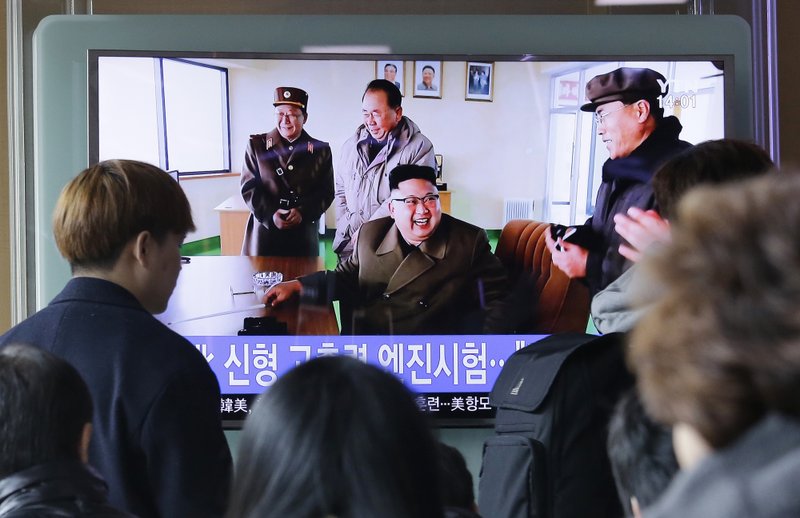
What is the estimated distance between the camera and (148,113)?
3551mm

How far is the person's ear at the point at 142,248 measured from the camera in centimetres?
201

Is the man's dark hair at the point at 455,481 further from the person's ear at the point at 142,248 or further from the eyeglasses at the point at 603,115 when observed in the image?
the eyeglasses at the point at 603,115

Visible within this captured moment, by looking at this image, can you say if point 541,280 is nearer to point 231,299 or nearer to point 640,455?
point 231,299

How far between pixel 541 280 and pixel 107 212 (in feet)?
6.39

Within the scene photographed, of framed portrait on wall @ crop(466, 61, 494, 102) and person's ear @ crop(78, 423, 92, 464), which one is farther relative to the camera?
framed portrait on wall @ crop(466, 61, 494, 102)

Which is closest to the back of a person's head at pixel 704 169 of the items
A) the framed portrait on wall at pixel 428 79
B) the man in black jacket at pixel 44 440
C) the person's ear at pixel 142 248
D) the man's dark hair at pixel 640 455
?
the man's dark hair at pixel 640 455

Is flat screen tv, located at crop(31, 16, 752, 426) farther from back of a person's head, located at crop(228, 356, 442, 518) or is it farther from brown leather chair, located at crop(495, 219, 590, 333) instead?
back of a person's head, located at crop(228, 356, 442, 518)

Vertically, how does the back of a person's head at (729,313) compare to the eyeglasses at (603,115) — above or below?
below

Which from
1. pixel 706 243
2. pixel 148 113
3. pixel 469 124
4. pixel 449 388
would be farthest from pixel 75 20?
pixel 706 243

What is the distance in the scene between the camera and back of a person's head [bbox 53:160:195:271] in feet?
6.51

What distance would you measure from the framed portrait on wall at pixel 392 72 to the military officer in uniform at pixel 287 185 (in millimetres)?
280

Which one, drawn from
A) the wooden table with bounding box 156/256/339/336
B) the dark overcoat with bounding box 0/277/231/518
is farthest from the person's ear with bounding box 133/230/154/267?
the wooden table with bounding box 156/256/339/336

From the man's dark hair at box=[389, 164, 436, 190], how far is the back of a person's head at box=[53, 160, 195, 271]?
1618 millimetres

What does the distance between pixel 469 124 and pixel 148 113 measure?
1.16 meters
